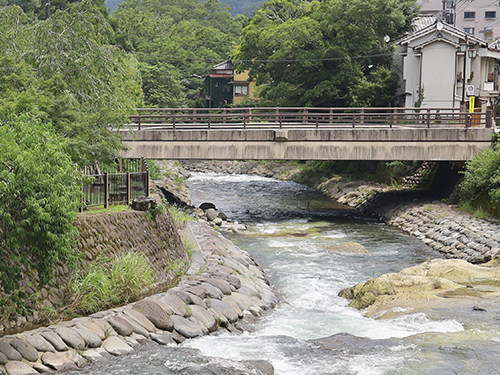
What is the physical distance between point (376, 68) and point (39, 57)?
36.8 meters

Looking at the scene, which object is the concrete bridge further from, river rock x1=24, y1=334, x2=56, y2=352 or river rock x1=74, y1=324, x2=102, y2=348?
river rock x1=24, y1=334, x2=56, y2=352

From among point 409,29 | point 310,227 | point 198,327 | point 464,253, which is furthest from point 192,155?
point 409,29

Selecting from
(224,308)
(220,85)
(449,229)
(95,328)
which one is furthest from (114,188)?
(220,85)

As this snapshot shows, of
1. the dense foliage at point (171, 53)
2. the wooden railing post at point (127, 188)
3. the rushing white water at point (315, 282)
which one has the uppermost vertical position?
the dense foliage at point (171, 53)

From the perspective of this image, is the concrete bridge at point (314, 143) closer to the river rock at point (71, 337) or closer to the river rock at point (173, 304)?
the river rock at point (173, 304)

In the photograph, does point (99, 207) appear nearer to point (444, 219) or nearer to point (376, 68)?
point (444, 219)

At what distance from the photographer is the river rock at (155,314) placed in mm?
13562

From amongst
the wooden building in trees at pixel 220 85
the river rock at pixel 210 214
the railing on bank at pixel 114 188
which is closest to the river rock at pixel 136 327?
the railing on bank at pixel 114 188

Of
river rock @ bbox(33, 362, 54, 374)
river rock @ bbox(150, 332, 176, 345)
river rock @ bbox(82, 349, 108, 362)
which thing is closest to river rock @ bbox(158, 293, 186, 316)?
river rock @ bbox(150, 332, 176, 345)

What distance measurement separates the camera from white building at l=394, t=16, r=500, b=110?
4681 cm

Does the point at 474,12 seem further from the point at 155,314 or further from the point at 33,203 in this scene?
the point at 33,203

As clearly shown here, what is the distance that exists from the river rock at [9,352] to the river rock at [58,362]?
45 centimetres

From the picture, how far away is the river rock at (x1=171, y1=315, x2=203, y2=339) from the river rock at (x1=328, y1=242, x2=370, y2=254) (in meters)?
11.8

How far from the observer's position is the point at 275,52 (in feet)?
174
